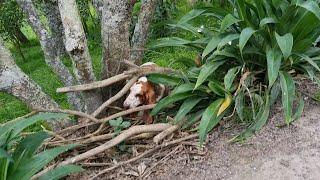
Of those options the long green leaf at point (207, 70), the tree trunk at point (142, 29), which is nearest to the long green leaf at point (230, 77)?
the long green leaf at point (207, 70)

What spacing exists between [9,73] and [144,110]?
104cm

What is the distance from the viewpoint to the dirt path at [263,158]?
3.01 m

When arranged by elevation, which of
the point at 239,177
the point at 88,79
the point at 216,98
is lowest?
the point at 239,177

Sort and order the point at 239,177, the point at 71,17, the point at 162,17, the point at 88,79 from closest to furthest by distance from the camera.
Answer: the point at 239,177
the point at 71,17
the point at 88,79
the point at 162,17

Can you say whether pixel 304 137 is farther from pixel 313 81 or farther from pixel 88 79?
pixel 88 79

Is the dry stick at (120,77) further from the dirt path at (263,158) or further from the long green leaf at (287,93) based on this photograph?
the long green leaf at (287,93)

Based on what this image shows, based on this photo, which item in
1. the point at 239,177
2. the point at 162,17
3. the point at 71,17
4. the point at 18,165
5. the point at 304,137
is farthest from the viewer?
the point at 162,17

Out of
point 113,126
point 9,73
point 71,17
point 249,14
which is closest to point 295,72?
point 249,14

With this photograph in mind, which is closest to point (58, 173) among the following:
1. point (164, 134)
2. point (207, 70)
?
point (164, 134)

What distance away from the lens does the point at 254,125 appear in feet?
11.3

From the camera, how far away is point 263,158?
10.3 ft

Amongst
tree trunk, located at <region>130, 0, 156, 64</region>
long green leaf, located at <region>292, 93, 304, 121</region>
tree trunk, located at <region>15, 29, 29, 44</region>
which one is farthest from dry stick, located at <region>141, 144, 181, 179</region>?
tree trunk, located at <region>15, 29, 29, 44</region>

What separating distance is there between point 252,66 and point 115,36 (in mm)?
1096

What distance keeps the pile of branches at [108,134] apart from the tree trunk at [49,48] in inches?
17.6
